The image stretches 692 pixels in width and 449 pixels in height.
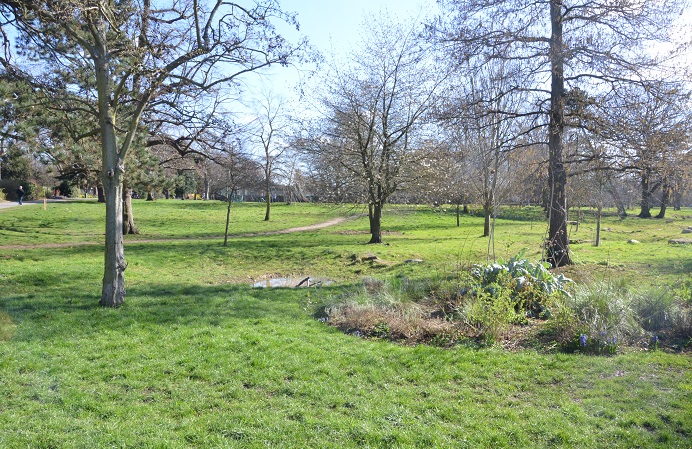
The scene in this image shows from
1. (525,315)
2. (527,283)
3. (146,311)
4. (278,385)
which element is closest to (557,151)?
(527,283)

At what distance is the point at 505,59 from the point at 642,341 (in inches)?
318

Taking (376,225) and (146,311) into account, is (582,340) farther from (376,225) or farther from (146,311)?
(376,225)

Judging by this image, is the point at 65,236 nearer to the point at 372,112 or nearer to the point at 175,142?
the point at 175,142

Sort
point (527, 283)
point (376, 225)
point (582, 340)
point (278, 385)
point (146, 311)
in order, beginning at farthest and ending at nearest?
point (376, 225)
point (146, 311)
point (527, 283)
point (582, 340)
point (278, 385)

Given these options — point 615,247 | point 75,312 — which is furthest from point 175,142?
point 615,247

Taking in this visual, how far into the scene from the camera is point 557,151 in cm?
1168

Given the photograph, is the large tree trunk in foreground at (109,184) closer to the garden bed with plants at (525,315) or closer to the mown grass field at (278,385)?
the mown grass field at (278,385)

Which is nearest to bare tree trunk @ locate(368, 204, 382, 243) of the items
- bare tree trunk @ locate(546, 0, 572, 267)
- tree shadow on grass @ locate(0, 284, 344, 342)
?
bare tree trunk @ locate(546, 0, 572, 267)

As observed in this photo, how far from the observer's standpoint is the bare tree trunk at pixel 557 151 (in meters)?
11.1

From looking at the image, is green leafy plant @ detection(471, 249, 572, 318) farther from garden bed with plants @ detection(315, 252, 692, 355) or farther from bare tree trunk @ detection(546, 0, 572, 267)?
bare tree trunk @ detection(546, 0, 572, 267)

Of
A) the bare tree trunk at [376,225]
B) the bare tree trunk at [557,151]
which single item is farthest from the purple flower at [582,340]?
the bare tree trunk at [376,225]

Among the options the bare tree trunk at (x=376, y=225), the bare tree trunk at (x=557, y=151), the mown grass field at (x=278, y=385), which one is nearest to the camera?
the mown grass field at (x=278, y=385)

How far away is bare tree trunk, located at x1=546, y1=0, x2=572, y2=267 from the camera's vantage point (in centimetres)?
1105

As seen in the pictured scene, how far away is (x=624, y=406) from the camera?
4133 millimetres
